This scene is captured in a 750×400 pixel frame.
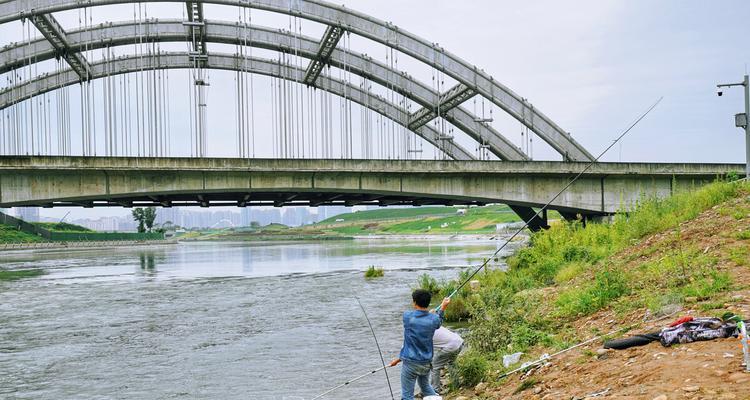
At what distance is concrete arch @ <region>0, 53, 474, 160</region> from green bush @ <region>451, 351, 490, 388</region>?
34.2 meters

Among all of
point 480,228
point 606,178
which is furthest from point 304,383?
point 480,228

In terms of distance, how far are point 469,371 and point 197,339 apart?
8.73m

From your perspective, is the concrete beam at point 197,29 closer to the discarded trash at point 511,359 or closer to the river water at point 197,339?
the river water at point 197,339

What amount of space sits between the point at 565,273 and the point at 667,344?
8.98 meters

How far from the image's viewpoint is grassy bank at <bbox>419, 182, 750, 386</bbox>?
30.4 feet

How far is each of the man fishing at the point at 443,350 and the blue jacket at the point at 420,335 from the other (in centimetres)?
124

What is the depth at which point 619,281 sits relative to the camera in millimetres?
11023

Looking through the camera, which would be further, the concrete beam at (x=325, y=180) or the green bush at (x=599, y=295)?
the concrete beam at (x=325, y=180)

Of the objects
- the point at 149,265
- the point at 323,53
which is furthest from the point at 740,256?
the point at 149,265

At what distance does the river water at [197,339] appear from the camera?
1087 cm

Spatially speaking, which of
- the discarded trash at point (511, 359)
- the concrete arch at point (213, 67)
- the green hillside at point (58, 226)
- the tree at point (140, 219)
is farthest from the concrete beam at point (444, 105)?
the tree at point (140, 219)

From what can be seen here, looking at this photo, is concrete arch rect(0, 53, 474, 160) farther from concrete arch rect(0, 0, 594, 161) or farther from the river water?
the river water

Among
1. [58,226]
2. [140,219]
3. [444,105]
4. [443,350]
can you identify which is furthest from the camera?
[140,219]

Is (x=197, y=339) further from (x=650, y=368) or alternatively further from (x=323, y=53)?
(x=323, y=53)
